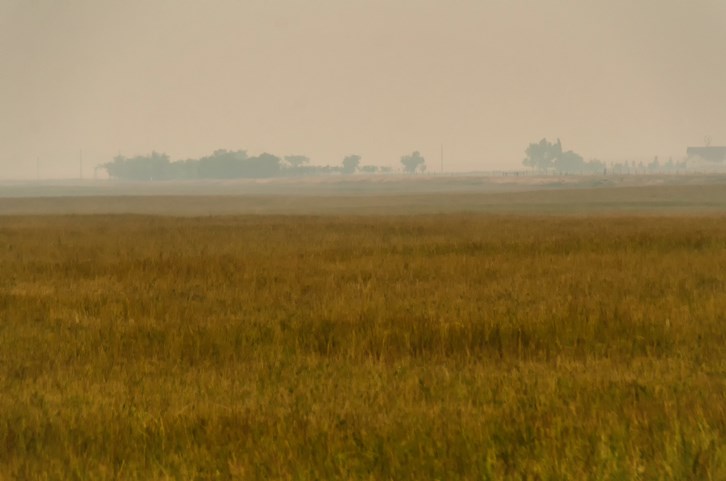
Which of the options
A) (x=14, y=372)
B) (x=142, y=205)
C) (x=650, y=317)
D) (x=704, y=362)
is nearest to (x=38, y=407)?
(x=14, y=372)

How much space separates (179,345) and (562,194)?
111 meters

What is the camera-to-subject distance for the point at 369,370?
39.0 ft

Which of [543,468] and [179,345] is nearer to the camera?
[543,468]

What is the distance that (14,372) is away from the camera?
12.2m

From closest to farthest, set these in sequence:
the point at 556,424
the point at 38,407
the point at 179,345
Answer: the point at 556,424 < the point at 38,407 < the point at 179,345

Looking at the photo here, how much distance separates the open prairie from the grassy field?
1.5 inches

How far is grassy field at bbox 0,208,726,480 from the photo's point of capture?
818 centimetres

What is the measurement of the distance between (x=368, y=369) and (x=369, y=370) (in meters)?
0.03

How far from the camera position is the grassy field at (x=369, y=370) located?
8180 mm

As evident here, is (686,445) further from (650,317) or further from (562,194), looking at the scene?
(562,194)

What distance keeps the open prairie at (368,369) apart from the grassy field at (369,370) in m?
0.04

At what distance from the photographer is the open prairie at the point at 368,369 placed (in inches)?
322

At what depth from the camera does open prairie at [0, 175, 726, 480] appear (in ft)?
26.9

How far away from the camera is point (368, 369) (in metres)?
11.9
